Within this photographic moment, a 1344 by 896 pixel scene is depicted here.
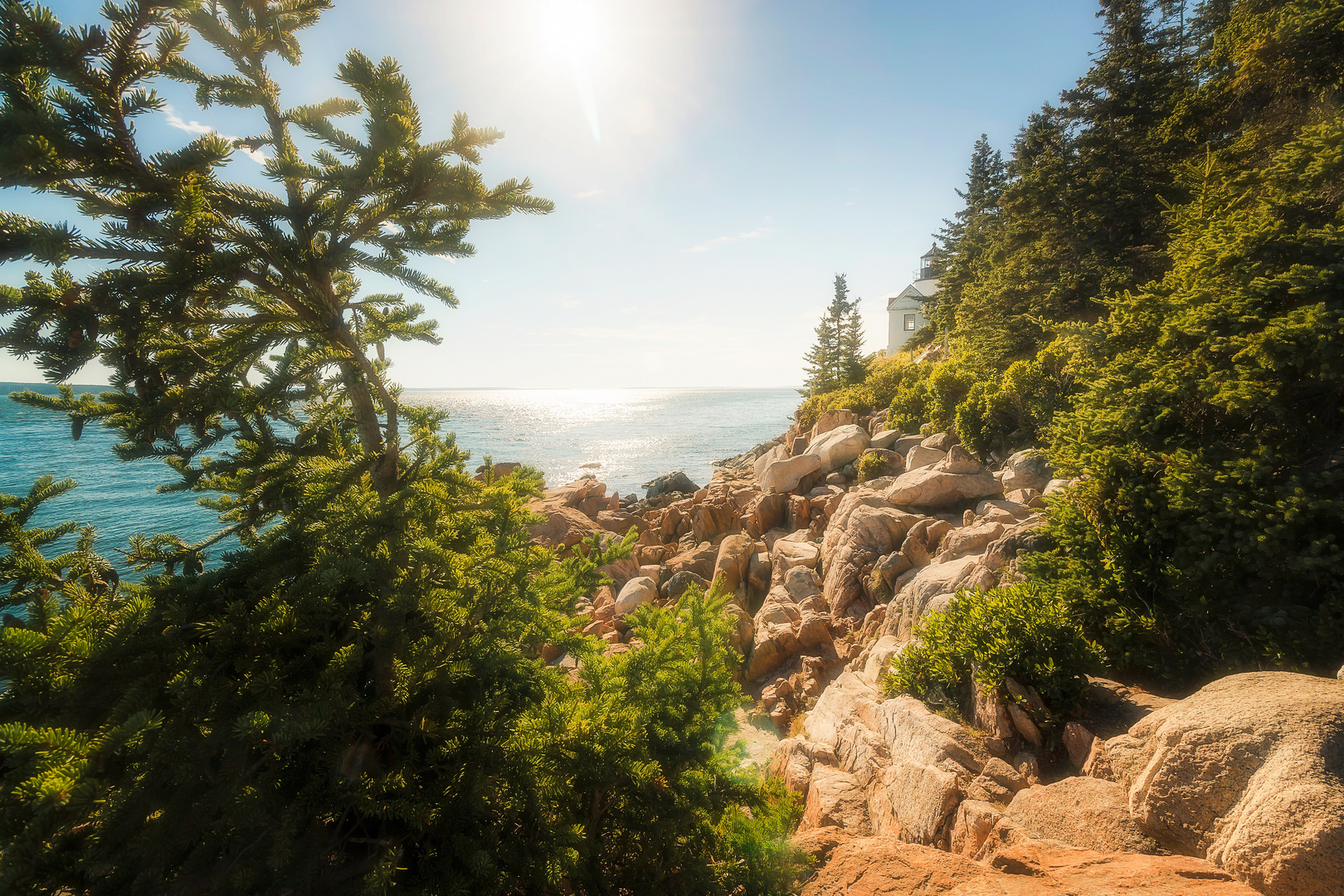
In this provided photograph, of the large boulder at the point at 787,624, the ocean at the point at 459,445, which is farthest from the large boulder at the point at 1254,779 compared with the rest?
the large boulder at the point at 787,624

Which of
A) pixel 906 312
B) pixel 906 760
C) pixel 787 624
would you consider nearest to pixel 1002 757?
pixel 906 760

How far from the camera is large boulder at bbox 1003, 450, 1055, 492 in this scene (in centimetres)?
1280

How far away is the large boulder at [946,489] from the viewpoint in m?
14.0

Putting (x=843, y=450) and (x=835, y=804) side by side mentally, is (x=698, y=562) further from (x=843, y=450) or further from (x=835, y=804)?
(x=835, y=804)

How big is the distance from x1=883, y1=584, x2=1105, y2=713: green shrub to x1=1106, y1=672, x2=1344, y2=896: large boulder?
1408 mm

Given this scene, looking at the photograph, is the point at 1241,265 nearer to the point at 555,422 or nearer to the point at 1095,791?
the point at 1095,791

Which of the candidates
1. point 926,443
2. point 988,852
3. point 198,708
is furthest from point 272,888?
point 926,443

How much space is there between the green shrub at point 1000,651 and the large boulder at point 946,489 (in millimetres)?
6438

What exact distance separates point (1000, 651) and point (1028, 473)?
8.22 metres

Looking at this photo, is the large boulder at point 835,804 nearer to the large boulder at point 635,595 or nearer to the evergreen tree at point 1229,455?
the evergreen tree at point 1229,455

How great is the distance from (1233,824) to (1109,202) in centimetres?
2057

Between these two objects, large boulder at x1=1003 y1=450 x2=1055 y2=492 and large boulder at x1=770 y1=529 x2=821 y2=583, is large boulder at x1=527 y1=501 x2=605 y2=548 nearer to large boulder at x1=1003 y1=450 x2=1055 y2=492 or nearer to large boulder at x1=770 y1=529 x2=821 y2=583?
large boulder at x1=770 y1=529 x2=821 y2=583

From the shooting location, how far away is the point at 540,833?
2949 millimetres

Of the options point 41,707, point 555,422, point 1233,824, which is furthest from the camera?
point 555,422
